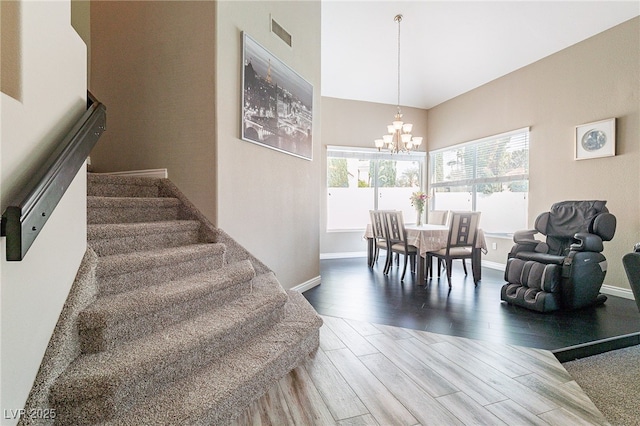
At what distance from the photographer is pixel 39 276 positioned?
1.25 meters

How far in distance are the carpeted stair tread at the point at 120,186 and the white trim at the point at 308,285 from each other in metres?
1.87

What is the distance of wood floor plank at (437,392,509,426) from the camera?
1.63 meters

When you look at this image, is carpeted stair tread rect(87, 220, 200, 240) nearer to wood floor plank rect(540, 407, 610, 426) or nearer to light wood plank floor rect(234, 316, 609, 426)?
light wood plank floor rect(234, 316, 609, 426)

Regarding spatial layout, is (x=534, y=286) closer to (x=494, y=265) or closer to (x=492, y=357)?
(x=492, y=357)

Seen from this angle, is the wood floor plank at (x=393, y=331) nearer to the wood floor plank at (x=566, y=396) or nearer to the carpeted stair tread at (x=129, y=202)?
the wood floor plank at (x=566, y=396)

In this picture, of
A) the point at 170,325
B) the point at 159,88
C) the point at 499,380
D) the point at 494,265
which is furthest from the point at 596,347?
the point at 159,88

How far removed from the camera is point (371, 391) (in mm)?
1892

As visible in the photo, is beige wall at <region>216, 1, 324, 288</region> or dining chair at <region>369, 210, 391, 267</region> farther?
dining chair at <region>369, 210, 391, 267</region>

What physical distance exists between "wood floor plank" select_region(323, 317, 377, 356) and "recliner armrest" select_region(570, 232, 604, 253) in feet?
7.99

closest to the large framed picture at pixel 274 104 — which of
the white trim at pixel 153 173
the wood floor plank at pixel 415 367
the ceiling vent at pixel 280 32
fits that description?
the ceiling vent at pixel 280 32

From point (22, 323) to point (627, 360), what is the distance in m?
3.61

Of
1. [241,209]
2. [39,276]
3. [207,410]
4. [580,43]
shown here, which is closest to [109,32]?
[241,209]

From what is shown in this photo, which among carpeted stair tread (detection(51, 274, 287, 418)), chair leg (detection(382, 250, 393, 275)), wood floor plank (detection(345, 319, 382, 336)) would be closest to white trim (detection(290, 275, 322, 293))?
wood floor plank (detection(345, 319, 382, 336))

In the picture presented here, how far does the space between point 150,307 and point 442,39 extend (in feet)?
18.3
